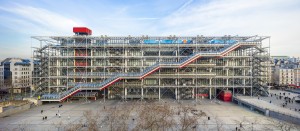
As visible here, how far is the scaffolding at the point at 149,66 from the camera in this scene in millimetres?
34094

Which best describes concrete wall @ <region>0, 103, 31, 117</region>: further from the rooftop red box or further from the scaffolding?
the rooftop red box

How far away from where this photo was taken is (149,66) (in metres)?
35.4

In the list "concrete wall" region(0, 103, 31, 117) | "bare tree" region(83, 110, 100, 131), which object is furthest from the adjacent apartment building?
"bare tree" region(83, 110, 100, 131)

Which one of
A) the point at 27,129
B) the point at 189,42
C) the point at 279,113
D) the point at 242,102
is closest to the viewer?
the point at 27,129

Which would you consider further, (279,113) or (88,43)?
(88,43)

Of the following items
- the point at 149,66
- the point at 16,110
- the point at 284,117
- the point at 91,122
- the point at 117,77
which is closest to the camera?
the point at 91,122

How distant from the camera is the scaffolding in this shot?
3409 centimetres

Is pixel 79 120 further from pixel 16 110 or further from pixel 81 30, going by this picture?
pixel 81 30

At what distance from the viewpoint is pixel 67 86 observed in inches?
1335

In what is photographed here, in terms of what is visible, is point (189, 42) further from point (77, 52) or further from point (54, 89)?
point (54, 89)

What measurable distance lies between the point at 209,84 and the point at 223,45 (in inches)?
321

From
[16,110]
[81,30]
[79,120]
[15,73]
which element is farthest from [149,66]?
[15,73]

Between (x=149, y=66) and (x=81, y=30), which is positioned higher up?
(x=81, y=30)

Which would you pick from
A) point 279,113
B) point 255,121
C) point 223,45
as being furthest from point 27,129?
point 223,45
